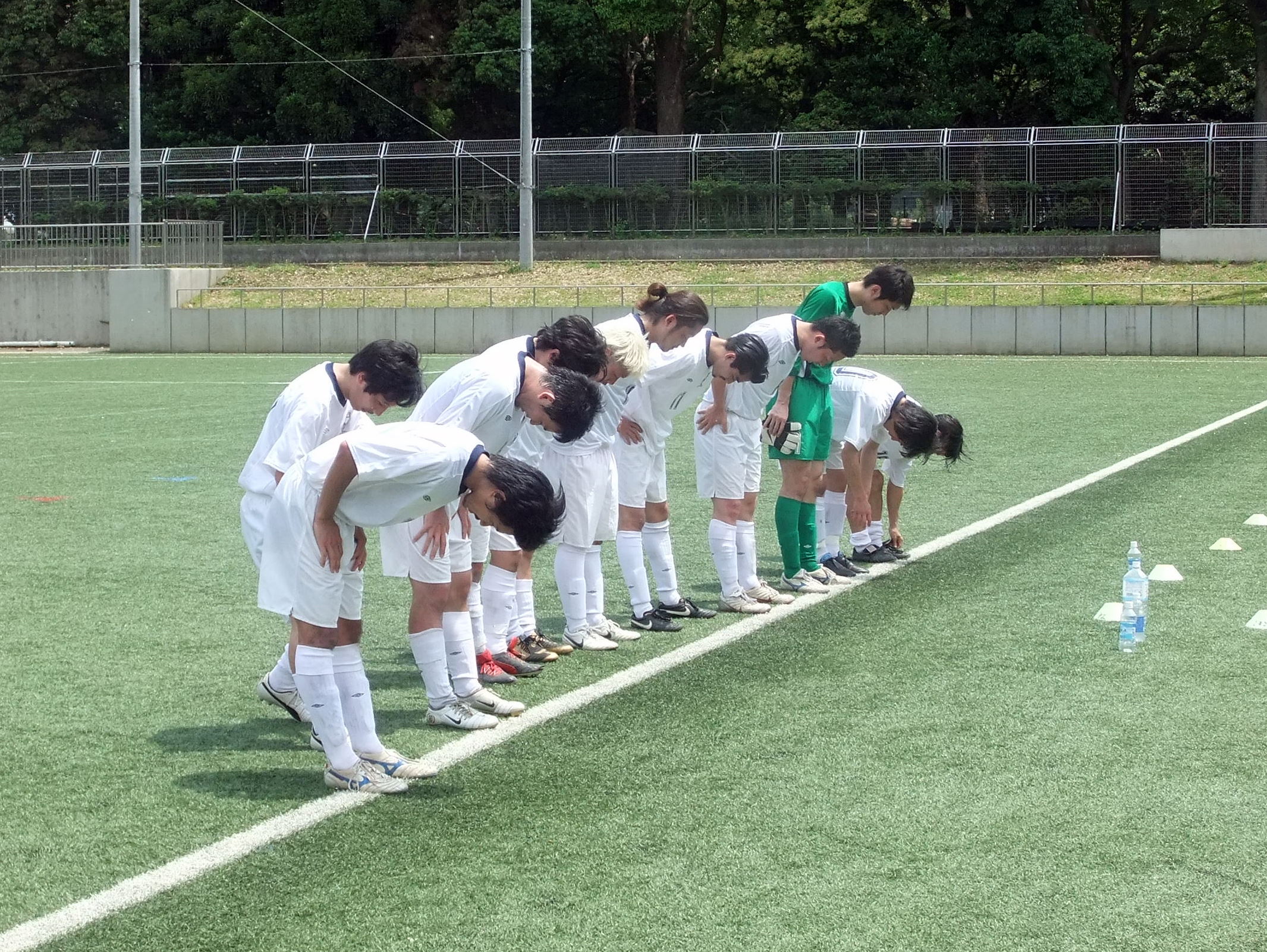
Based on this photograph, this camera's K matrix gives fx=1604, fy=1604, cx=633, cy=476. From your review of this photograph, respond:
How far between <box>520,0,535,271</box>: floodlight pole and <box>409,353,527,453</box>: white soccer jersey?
108ft

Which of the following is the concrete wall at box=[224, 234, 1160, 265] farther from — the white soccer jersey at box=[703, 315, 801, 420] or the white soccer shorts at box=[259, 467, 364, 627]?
the white soccer shorts at box=[259, 467, 364, 627]

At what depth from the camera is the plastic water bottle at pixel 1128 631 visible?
23.7ft

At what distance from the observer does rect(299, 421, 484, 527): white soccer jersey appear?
491 cm

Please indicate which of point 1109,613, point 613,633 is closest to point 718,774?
point 613,633

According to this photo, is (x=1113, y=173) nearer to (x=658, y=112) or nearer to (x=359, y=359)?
(x=658, y=112)

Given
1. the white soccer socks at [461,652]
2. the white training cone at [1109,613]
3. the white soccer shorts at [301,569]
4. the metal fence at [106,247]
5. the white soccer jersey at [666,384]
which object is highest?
the metal fence at [106,247]

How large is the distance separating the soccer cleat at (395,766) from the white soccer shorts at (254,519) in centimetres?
133

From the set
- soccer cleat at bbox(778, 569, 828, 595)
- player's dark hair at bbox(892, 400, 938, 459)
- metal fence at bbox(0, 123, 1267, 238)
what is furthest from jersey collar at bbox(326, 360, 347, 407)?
metal fence at bbox(0, 123, 1267, 238)

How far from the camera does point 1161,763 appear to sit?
5512 millimetres

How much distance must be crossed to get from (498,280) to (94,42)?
74.5 ft

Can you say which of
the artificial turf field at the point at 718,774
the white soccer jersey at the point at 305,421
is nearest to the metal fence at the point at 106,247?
the artificial turf field at the point at 718,774

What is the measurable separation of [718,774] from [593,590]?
2.29 meters

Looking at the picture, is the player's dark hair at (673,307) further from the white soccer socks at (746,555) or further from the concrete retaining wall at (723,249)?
the concrete retaining wall at (723,249)

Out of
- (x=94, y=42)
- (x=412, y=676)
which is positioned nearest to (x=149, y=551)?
(x=412, y=676)
